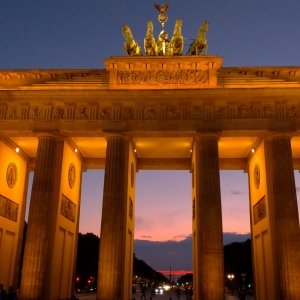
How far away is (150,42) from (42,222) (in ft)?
48.7

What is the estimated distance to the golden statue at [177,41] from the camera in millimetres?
32312

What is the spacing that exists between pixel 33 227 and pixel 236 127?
14.3 meters

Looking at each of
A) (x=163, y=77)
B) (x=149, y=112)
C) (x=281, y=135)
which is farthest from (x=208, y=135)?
(x=163, y=77)

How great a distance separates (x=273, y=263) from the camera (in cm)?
2711

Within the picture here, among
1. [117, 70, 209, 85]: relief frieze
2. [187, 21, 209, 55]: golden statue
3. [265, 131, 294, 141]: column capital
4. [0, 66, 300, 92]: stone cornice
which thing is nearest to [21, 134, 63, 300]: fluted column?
[0, 66, 300, 92]: stone cornice

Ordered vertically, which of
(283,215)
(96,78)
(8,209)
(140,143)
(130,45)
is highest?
(130,45)

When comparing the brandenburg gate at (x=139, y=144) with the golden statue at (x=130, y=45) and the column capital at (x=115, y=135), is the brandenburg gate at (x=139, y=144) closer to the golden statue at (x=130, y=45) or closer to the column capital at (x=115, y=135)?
the column capital at (x=115, y=135)

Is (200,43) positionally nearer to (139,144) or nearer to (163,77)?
(163,77)

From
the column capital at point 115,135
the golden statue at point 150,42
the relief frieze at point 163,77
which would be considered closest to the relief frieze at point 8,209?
the column capital at point 115,135

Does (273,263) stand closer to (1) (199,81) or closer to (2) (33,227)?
(1) (199,81)

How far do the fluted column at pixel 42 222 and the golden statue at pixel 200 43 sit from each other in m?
11.6

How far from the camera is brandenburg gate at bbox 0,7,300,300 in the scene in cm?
2662

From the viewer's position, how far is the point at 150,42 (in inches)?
1272

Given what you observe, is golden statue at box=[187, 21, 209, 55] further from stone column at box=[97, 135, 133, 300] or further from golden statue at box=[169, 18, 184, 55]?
stone column at box=[97, 135, 133, 300]
